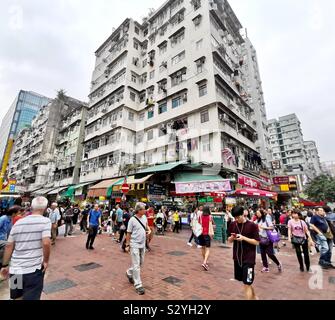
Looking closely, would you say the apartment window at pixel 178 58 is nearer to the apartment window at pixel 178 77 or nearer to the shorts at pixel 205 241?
the apartment window at pixel 178 77

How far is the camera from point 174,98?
2116 centimetres

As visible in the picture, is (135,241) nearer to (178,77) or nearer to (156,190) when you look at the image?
(156,190)

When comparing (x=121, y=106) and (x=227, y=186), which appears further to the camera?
(x=121, y=106)

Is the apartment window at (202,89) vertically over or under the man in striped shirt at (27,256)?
over

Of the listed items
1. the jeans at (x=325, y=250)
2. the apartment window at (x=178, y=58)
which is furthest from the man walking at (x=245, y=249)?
the apartment window at (x=178, y=58)

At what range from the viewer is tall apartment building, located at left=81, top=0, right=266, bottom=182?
1831 centimetres

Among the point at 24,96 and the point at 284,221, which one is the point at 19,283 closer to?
the point at 284,221

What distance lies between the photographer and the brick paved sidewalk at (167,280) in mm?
4117

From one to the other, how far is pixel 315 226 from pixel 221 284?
426cm

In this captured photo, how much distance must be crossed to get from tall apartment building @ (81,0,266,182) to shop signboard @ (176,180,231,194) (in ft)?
11.8

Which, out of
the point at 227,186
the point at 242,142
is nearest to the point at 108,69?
the point at 242,142

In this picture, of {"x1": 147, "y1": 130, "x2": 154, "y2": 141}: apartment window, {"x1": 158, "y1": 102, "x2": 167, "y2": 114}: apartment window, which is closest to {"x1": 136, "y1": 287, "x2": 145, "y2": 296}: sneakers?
{"x1": 147, "y1": 130, "x2": 154, "y2": 141}: apartment window

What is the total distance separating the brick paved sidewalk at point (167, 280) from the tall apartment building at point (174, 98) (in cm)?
1092
